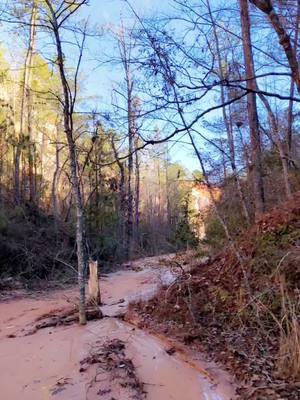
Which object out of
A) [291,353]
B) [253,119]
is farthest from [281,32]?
[253,119]

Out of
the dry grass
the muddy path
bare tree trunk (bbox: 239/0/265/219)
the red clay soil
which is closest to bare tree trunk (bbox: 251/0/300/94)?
the red clay soil

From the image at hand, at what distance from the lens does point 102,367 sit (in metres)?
4.47

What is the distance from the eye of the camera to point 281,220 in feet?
24.2

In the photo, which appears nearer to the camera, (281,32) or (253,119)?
(281,32)

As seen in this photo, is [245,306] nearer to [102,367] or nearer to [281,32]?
[102,367]

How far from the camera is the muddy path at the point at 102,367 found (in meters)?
4.02

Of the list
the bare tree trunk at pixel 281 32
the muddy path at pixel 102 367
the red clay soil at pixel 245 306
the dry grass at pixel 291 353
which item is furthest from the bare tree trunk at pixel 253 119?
the dry grass at pixel 291 353

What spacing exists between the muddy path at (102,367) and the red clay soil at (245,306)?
0.27 meters

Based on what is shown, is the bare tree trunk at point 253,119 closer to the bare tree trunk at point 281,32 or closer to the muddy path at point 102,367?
the bare tree trunk at point 281,32

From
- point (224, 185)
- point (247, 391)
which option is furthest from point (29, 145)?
point (247, 391)

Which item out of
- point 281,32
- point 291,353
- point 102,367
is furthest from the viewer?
point 281,32

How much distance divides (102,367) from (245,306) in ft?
5.93

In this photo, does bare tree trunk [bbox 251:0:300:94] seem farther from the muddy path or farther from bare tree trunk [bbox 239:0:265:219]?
bare tree trunk [bbox 239:0:265:219]

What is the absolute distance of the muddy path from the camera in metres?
4.02
